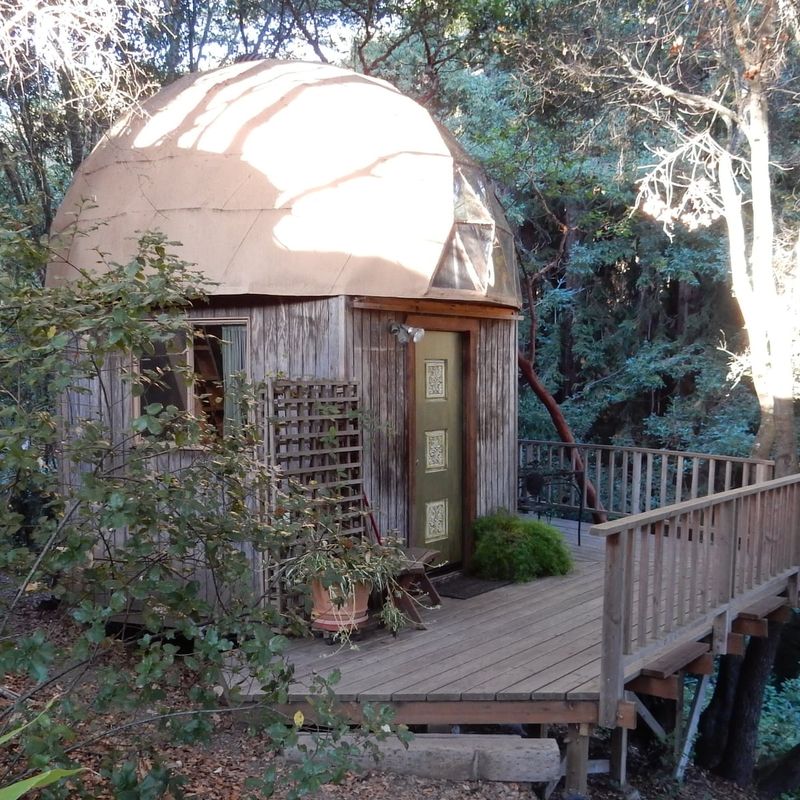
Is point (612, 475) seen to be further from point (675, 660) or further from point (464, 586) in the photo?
point (675, 660)

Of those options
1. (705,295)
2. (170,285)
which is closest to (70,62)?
(170,285)

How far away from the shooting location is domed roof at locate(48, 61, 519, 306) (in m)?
6.73

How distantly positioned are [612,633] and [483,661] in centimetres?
105

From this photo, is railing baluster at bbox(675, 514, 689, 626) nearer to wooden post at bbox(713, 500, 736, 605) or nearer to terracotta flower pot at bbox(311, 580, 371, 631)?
wooden post at bbox(713, 500, 736, 605)

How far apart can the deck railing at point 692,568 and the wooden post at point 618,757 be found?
0.87m

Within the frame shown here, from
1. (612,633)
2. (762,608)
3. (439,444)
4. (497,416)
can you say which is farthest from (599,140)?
(612,633)

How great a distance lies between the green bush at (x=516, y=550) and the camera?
7750 millimetres

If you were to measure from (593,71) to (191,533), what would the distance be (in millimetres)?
9027

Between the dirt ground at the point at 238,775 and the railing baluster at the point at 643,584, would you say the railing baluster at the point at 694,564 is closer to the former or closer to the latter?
the railing baluster at the point at 643,584

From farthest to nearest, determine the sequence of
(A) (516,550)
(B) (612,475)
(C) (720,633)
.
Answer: (B) (612,475) < (A) (516,550) < (C) (720,633)

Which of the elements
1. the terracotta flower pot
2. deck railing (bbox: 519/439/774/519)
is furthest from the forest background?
the terracotta flower pot

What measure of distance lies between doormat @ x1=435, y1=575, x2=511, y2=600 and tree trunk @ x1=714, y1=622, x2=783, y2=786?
3.68 meters

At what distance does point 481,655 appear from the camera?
223 inches

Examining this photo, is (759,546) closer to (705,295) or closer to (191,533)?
(191,533)
